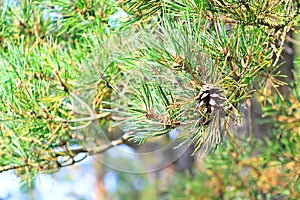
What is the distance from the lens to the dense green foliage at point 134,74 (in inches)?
23.0

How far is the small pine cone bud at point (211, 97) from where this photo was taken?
56 centimetres

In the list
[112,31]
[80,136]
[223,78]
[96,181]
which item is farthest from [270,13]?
[96,181]

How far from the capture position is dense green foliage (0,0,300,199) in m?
0.58

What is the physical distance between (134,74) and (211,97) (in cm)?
15

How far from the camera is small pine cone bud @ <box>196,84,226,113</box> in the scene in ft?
1.85

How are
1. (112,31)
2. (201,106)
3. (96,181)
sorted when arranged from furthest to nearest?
(96,181) < (112,31) < (201,106)

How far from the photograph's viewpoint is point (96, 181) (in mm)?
4145

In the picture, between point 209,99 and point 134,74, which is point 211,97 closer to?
point 209,99

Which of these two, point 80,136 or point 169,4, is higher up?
point 169,4

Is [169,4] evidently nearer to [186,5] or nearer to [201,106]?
[186,5]

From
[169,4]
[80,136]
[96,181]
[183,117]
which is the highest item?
[169,4]

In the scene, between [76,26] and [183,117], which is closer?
[183,117]

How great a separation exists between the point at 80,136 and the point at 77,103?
0.08 meters

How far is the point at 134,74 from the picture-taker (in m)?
0.69
